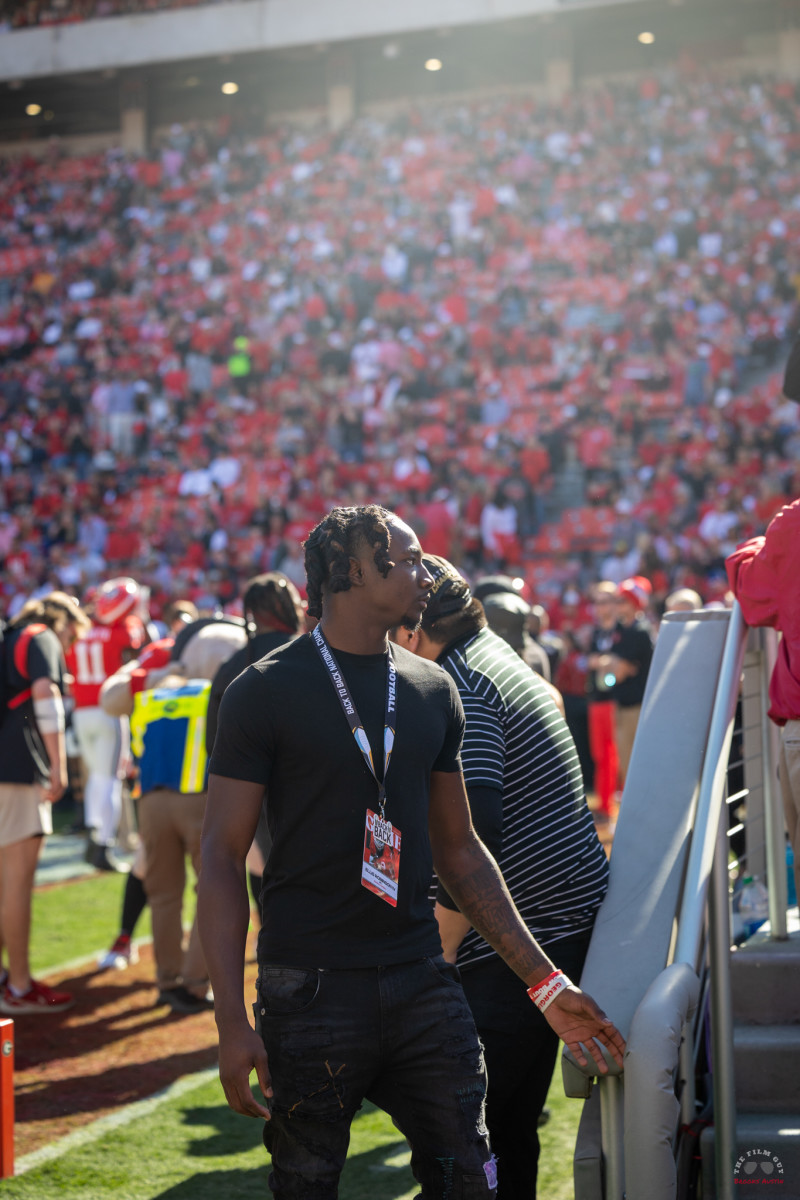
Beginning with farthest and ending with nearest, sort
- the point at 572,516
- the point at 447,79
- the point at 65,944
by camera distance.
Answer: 1. the point at 447,79
2. the point at 572,516
3. the point at 65,944

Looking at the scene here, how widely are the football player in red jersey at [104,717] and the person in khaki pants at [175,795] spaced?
9.73 feet

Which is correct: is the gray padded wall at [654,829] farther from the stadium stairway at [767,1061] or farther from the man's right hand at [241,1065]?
the man's right hand at [241,1065]

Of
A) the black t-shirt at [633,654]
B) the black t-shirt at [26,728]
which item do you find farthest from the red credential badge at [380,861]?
the black t-shirt at [633,654]

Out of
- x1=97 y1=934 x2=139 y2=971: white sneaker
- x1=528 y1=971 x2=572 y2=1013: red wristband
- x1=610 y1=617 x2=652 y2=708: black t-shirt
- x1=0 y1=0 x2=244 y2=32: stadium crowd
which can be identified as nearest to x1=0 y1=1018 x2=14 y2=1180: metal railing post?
x1=528 y1=971 x2=572 y2=1013: red wristband

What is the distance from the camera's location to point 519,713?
2.78m

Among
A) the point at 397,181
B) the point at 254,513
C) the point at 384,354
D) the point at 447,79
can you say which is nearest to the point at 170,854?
the point at 254,513

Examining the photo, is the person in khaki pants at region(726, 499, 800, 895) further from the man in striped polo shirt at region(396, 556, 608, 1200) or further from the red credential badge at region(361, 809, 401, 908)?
the red credential badge at region(361, 809, 401, 908)

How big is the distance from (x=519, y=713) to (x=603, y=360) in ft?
52.4

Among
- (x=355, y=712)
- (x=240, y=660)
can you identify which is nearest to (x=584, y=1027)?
(x=355, y=712)

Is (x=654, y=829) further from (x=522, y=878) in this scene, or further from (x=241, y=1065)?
(x=241, y=1065)

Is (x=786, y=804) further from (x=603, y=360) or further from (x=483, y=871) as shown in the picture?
(x=603, y=360)

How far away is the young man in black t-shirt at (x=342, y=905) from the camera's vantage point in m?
2.08

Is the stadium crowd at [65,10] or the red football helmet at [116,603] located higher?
the stadium crowd at [65,10]

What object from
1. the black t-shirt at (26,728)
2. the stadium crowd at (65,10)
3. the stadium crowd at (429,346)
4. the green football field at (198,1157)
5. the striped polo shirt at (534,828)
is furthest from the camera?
the stadium crowd at (65,10)
